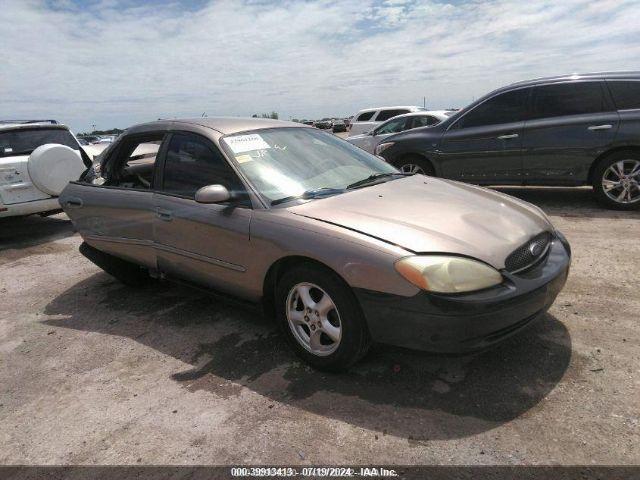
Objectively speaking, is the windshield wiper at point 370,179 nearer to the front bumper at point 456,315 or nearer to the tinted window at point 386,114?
the front bumper at point 456,315

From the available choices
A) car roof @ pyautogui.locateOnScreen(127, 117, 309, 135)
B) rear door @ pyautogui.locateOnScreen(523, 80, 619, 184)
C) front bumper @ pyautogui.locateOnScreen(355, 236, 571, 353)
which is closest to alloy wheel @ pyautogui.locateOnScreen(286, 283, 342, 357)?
front bumper @ pyautogui.locateOnScreen(355, 236, 571, 353)

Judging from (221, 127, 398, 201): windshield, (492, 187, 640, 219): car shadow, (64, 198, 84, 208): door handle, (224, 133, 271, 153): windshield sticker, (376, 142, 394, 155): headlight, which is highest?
(224, 133, 271, 153): windshield sticker

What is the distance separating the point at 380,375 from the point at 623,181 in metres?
4.88

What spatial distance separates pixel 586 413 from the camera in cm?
233

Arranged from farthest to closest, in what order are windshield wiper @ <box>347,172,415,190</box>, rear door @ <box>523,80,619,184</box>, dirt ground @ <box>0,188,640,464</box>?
rear door @ <box>523,80,619,184</box> < windshield wiper @ <box>347,172,415,190</box> < dirt ground @ <box>0,188,640,464</box>

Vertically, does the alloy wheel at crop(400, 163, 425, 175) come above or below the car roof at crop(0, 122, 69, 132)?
below

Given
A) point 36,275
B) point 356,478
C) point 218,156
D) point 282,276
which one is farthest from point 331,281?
point 36,275

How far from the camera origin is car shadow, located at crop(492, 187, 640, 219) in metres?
5.93

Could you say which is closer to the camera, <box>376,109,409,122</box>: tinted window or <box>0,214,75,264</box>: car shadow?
<box>0,214,75,264</box>: car shadow

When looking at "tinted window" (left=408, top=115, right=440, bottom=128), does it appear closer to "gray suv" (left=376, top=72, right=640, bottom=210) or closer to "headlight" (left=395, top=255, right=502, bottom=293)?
"gray suv" (left=376, top=72, right=640, bottom=210)

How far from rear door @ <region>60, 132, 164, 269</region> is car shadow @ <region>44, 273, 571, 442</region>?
0.69m

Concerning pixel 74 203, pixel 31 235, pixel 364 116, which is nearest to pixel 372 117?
pixel 364 116

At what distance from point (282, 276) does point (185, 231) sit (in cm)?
94

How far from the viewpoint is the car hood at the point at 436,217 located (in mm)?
2502
